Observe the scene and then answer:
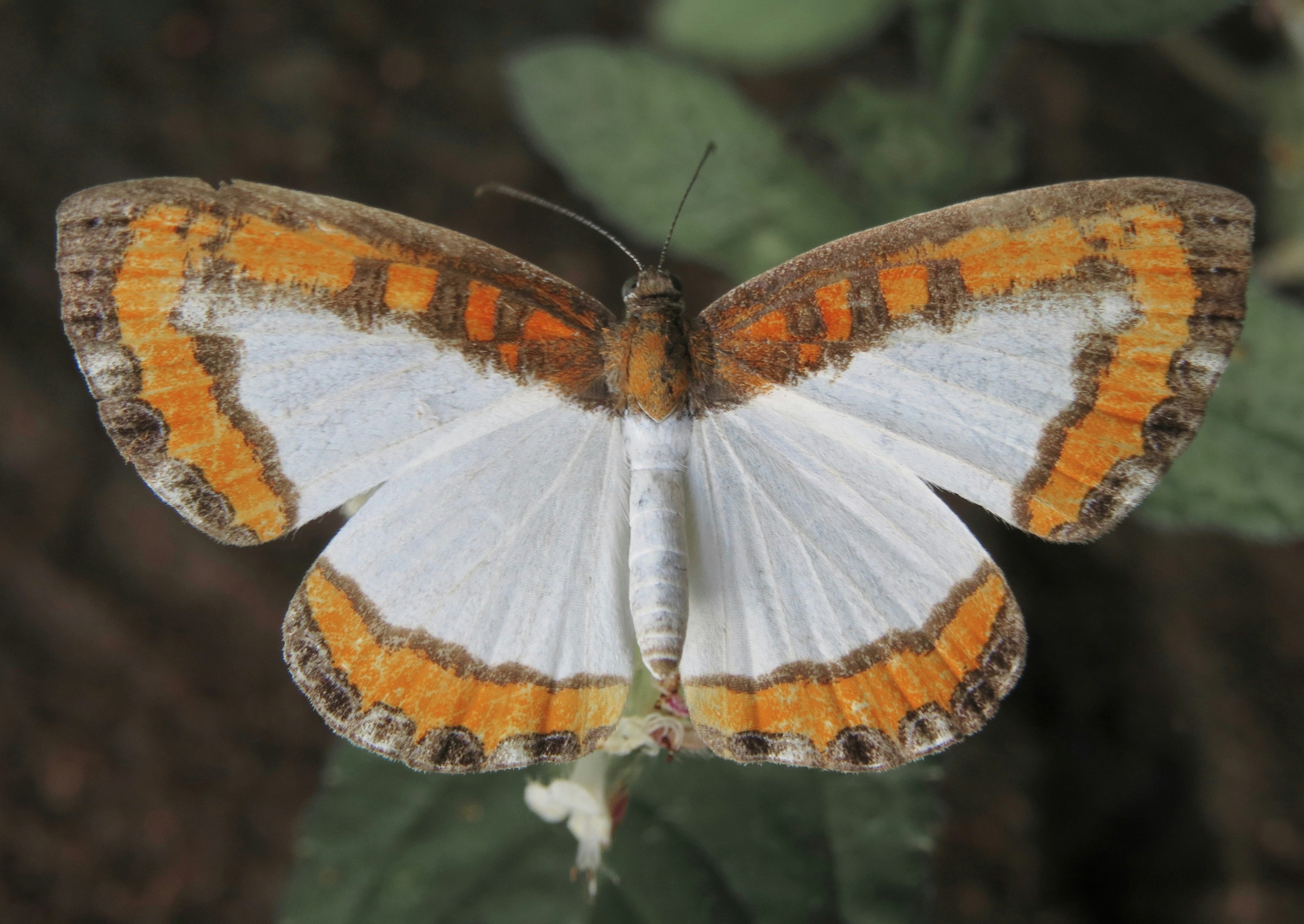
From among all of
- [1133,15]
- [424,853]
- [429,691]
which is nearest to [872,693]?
[429,691]

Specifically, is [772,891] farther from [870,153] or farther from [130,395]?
[870,153]

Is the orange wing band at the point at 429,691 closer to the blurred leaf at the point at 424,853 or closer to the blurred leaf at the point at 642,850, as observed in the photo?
the blurred leaf at the point at 642,850

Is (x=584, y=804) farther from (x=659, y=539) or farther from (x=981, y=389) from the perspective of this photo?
(x=981, y=389)

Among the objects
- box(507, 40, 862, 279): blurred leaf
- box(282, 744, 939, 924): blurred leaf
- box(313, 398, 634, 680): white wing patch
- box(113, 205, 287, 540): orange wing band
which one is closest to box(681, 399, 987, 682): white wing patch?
box(313, 398, 634, 680): white wing patch

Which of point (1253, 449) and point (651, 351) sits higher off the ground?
point (651, 351)

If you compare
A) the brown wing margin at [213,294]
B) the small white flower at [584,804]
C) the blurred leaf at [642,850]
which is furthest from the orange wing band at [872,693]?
the brown wing margin at [213,294]

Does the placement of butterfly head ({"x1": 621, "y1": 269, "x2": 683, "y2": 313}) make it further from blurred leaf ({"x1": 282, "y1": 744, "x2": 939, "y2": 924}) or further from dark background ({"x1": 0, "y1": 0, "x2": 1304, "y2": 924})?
dark background ({"x1": 0, "y1": 0, "x2": 1304, "y2": 924})
